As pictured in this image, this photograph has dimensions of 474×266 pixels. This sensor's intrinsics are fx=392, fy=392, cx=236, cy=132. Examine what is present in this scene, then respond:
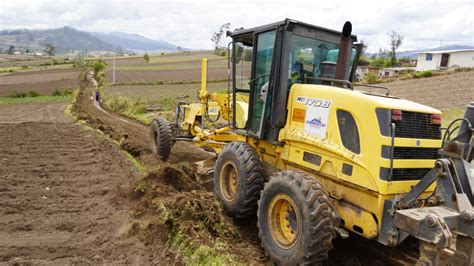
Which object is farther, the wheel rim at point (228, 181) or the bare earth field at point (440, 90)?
the bare earth field at point (440, 90)

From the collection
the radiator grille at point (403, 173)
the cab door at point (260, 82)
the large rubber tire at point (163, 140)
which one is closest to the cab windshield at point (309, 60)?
the cab door at point (260, 82)

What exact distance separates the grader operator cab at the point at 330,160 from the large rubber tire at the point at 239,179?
0.02 m

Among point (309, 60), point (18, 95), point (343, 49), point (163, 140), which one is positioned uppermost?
point (343, 49)

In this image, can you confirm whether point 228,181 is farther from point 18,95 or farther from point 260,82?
point 18,95

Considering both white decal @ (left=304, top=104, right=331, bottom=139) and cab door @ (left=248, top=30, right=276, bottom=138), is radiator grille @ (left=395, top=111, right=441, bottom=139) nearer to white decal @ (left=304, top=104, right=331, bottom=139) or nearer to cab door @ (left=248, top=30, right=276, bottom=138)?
white decal @ (left=304, top=104, right=331, bottom=139)

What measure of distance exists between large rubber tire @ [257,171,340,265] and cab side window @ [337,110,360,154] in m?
0.57

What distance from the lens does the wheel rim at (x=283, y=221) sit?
450 centimetres

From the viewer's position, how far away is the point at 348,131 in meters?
4.38

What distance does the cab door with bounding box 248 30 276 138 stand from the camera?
5609 millimetres

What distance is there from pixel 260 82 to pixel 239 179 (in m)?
1.49

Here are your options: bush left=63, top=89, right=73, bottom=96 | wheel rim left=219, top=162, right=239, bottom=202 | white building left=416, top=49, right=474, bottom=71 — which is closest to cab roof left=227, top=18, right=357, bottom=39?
wheel rim left=219, top=162, right=239, bottom=202

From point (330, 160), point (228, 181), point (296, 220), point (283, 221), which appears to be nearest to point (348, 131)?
point (330, 160)

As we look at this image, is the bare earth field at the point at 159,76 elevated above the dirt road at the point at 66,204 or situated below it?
above

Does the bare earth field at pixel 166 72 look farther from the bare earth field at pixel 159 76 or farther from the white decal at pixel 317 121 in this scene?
the white decal at pixel 317 121
